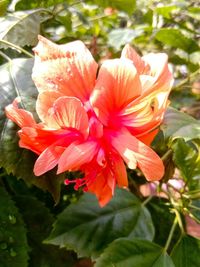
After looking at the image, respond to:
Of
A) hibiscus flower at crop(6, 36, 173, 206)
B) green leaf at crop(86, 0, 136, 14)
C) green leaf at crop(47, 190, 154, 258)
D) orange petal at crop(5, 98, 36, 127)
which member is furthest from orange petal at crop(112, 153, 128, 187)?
green leaf at crop(86, 0, 136, 14)

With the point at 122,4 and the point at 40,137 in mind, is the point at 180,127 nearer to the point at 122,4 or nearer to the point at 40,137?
the point at 40,137

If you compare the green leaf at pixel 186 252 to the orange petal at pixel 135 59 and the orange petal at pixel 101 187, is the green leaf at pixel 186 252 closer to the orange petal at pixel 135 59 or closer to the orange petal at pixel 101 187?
the orange petal at pixel 101 187

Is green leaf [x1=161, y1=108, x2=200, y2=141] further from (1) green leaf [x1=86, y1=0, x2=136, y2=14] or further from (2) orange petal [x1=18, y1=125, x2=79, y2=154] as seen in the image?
(1) green leaf [x1=86, y1=0, x2=136, y2=14]

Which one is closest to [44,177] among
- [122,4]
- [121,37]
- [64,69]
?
[64,69]

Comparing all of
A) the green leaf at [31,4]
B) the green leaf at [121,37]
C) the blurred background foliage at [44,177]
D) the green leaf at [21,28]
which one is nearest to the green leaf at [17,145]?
the blurred background foliage at [44,177]

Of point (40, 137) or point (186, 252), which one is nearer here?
point (40, 137)

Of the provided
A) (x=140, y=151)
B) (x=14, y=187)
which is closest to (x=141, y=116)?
(x=140, y=151)
